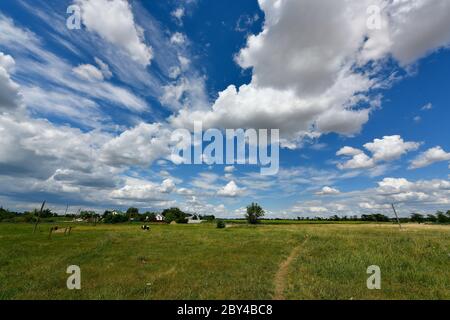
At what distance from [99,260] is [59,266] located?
9.90 ft

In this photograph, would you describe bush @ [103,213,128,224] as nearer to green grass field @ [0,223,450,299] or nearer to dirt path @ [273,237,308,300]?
green grass field @ [0,223,450,299]

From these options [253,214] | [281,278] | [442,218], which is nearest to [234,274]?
[281,278]

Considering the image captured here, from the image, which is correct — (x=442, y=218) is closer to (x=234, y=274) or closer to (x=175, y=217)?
(x=175, y=217)

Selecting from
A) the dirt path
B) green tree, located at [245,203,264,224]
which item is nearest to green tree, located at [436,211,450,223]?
green tree, located at [245,203,264,224]

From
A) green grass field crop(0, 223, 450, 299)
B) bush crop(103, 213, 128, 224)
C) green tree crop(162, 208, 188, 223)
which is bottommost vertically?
green grass field crop(0, 223, 450, 299)

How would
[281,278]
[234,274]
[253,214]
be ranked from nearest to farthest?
[281,278], [234,274], [253,214]

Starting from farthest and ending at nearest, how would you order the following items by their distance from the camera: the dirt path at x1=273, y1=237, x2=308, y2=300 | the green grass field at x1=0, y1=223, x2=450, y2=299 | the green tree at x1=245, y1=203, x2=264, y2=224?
1. the green tree at x1=245, y1=203, x2=264, y2=224
2. the green grass field at x1=0, y1=223, x2=450, y2=299
3. the dirt path at x1=273, y1=237, x2=308, y2=300

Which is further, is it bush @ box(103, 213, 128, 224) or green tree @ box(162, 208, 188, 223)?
green tree @ box(162, 208, 188, 223)

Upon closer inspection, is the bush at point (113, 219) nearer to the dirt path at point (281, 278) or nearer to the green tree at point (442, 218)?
the dirt path at point (281, 278)

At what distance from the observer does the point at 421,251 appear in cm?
2192

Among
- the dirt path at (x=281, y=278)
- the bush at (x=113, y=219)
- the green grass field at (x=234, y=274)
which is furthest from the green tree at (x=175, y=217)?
the dirt path at (x=281, y=278)
